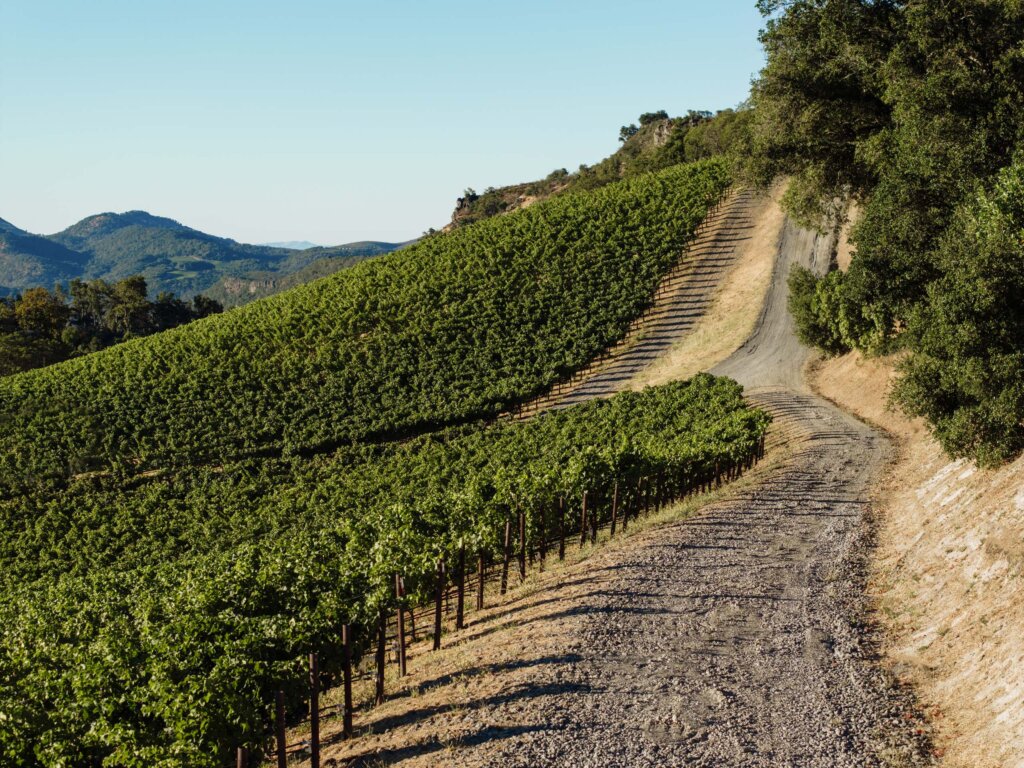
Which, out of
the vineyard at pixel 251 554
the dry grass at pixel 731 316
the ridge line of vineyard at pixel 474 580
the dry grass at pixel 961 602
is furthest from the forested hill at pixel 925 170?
the dry grass at pixel 731 316

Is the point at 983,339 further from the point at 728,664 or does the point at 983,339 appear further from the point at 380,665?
the point at 380,665

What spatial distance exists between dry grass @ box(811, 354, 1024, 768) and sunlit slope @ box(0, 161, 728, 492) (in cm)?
3580

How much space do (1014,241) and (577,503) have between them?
47.4 feet

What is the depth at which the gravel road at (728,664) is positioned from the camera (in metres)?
11.1

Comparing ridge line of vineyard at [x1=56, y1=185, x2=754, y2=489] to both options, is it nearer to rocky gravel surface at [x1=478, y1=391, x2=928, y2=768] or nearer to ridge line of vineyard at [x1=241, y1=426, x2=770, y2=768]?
ridge line of vineyard at [x1=241, y1=426, x2=770, y2=768]

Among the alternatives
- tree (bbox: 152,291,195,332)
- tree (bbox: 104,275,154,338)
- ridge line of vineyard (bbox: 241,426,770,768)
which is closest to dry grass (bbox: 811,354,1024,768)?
ridge line of vineyard (bbox: 241,426,770,768)

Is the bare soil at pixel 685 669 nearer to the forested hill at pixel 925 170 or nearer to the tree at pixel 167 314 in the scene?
the forested hill at pixel 925 170

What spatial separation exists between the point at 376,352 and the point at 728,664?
5290cm

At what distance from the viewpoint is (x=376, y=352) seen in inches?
2520

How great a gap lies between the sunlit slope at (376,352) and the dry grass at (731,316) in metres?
5.66

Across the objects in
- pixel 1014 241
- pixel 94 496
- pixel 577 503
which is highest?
pixel 1014 241

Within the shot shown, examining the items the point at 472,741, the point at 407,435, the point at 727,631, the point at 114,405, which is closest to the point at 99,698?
the point at 472,741

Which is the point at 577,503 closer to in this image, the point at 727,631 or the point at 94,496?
the point at 727,631

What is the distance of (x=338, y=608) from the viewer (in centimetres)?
1482
